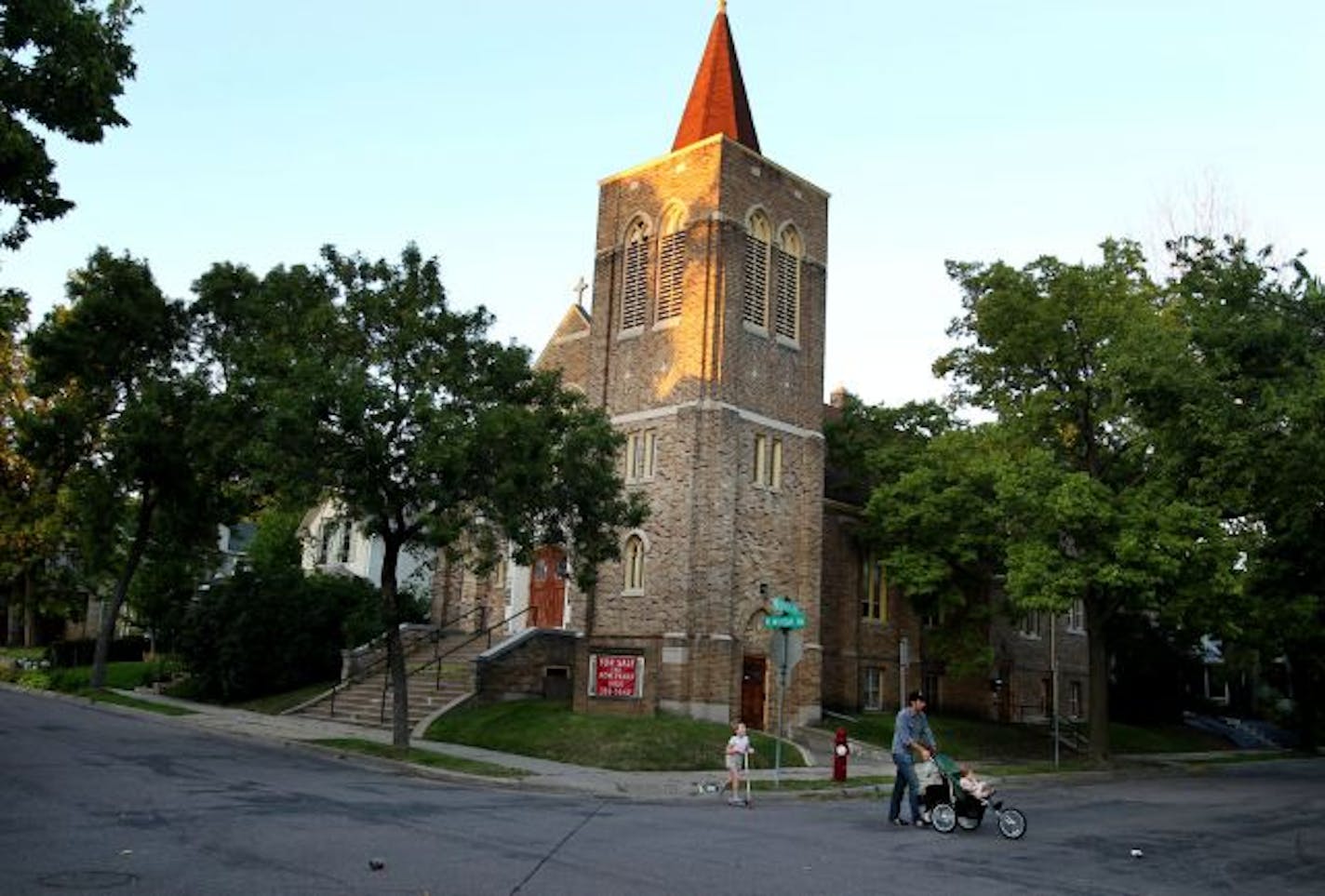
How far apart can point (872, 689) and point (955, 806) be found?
21109 mm

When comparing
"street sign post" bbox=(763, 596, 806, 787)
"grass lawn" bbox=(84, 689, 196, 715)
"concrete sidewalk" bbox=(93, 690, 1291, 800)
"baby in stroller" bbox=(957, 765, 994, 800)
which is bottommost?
"concrete sidewalk" bbox=(93, 690, 1291, 800)

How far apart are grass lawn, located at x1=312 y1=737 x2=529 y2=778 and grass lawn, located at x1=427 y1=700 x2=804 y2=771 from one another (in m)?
2.42

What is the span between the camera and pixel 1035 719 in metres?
41.5

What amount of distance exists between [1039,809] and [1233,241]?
993 cm

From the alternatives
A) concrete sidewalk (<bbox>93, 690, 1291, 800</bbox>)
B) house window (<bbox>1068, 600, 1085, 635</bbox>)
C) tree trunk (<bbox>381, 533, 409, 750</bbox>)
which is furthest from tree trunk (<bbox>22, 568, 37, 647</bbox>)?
house window (<bbox>1068, 600, 1085, 635</bbox>)

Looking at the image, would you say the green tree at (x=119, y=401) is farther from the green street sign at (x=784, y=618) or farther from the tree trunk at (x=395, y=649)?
the green street sign at (x=784, y=618)

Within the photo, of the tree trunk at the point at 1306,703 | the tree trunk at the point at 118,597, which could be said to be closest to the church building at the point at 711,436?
the tree trunk at the point at 118,597

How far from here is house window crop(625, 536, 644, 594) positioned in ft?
93.4

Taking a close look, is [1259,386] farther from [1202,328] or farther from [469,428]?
[469,428]

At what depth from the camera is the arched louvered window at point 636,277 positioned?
30.6m

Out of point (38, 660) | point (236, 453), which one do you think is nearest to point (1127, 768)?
point (236, 453)

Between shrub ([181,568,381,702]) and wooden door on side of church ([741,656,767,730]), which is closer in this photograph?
wooden door on side of church ([741,656,767,730])

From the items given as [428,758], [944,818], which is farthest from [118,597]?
[944,818]

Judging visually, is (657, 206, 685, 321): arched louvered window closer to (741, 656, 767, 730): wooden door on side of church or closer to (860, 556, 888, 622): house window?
(741, 656, 767, 730): wooden door on side of church
